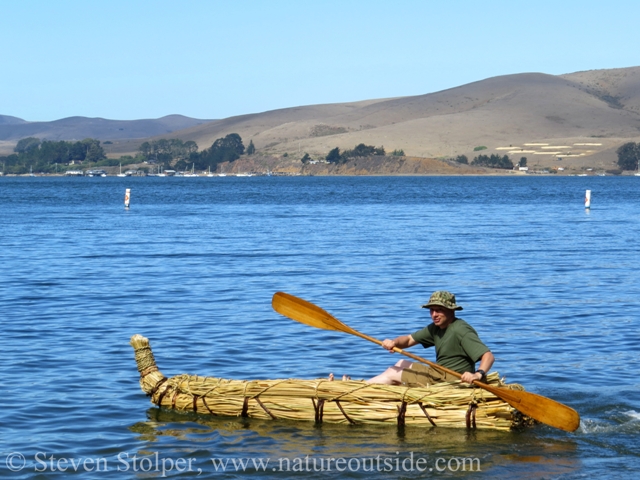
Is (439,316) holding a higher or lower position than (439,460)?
higher

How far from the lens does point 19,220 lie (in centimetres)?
6356

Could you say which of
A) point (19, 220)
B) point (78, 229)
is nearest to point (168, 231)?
point (78, 229)

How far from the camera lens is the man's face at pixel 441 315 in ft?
43.3

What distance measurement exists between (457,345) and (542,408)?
4.55 feet

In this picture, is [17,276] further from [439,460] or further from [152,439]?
[439,460]

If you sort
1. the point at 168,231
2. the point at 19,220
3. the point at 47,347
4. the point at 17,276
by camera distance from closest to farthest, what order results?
the point at 47,347, the point at 17,276, the point at 168,231, the point at 19,220

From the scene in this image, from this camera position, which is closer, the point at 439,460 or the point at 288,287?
the point at 439,460

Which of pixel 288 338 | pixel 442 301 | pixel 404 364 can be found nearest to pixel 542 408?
pixel 442 301

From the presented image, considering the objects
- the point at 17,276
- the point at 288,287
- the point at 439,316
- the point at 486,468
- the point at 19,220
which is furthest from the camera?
the point at 19,220

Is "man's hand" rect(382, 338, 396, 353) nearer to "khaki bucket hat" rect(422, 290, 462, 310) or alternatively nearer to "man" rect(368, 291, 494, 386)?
"man" rect(368, 291, 494, 386)

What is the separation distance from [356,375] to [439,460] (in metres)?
4.48

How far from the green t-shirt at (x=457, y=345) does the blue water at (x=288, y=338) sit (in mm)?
912

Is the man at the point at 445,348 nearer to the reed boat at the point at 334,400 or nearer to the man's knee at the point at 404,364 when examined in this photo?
the man's knee at the point at 404,364

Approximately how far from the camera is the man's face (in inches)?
520
